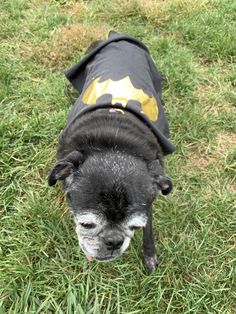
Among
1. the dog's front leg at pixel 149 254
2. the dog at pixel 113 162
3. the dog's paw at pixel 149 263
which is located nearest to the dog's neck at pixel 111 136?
the dog at pixel 113 162

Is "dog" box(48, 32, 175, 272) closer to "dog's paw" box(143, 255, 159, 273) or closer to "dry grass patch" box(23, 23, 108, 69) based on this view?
"dog's paw" box(143, 255, 159, 273)

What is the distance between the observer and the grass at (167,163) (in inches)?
130

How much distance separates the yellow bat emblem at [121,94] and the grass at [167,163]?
92cm

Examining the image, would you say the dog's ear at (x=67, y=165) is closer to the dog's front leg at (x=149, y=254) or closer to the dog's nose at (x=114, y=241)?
the dog's nose at (x=114, y=241)

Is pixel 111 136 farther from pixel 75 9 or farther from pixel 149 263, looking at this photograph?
pixel 75 9

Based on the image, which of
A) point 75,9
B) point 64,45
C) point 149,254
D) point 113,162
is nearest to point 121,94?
point 113,162

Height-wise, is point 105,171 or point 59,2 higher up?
point 105,171

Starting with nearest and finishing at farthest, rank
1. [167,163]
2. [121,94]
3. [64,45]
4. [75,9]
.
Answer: [121,94], [167,163], [64,45], [75,9]

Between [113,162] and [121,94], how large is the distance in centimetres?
75

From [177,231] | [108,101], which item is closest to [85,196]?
[108,101]

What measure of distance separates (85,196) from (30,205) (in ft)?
3.93

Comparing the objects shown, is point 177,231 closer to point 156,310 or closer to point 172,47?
point 156,310

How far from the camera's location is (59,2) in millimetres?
6203

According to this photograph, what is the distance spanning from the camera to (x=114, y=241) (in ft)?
9.16
